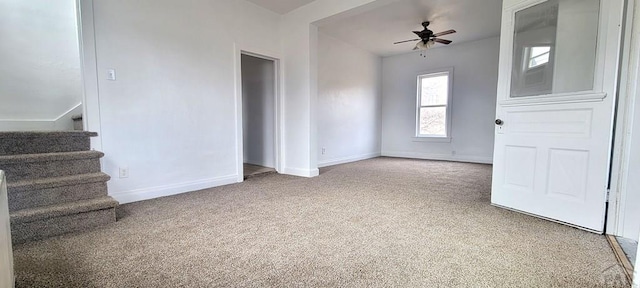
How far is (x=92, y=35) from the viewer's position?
2.54 metres

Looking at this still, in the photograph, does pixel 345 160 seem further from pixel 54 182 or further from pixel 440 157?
pixel 54 182

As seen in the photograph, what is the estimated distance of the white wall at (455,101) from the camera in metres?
5.56

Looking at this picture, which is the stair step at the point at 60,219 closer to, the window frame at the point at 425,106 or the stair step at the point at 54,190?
the stair step at the point at 54,190

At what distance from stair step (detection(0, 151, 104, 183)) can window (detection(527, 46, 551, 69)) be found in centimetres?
401

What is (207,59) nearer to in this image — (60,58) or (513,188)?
(60,58)

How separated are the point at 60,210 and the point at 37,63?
2.40 meters

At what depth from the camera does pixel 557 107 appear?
7.20 feet

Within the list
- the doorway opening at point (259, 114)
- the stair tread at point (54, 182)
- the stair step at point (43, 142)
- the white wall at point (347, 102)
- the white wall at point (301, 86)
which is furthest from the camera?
the white wall at point (347, 102)

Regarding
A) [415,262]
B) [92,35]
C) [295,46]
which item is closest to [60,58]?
[92,35]

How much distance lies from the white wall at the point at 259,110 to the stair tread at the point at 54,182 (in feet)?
8.67

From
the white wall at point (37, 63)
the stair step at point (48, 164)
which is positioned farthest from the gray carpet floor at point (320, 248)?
the white wall at point (37, 63)

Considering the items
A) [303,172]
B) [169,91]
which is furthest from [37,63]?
[303,172]

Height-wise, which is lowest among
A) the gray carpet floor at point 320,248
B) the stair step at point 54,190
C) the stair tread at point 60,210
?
the gray carpet floor at point 320,248

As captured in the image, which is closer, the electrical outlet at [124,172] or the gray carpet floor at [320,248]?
the gray carpet floor at [320,248]
